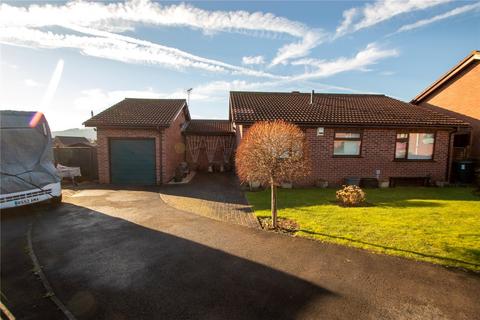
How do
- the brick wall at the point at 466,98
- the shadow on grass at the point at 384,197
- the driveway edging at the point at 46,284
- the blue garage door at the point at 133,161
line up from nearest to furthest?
the driveway edging at the point at 46,284 → the shadow on grass at the point at 384,197 → the blue garage door at the point at 133,161 → the brick wall at the point at 466,98

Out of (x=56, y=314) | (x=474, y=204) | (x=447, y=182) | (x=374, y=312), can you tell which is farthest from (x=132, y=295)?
(x=447, y=182)

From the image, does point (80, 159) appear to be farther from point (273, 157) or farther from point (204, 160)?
point (273, 157)

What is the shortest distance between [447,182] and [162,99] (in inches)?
748

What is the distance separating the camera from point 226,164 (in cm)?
2039

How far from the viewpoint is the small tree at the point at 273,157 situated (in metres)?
7.14

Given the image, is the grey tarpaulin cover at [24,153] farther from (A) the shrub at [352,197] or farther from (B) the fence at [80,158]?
(A) the shrub at [352,197]

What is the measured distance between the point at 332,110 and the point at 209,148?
1013 centimetres

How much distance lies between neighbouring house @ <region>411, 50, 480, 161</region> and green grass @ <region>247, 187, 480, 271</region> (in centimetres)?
573

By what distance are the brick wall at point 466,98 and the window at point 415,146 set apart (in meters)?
3.78

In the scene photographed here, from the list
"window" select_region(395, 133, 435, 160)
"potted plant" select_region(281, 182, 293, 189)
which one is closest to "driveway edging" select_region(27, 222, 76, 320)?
"potted plant" select_region(281, 182, 293, 189)

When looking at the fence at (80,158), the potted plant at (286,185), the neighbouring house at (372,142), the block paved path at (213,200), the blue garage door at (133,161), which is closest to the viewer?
the block paved path at (213,200)

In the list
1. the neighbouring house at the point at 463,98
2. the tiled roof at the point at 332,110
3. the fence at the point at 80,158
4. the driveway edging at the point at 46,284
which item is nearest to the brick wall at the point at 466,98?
the neighbouring house at the point at 463,98

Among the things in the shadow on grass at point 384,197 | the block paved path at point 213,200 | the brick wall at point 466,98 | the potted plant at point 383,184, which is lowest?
the block paved path at point 213,200

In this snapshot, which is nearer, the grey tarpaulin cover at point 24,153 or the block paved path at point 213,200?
the grey tarpaulin cover at point 24,153
